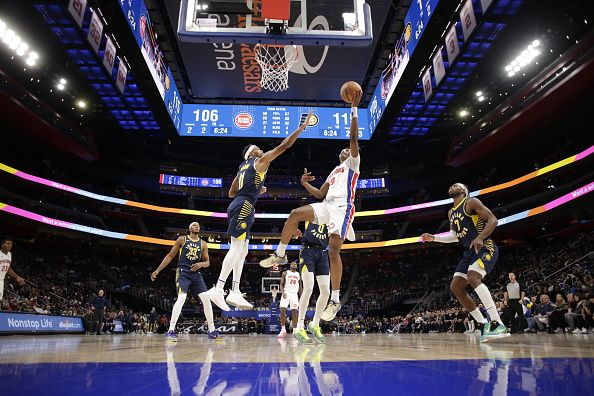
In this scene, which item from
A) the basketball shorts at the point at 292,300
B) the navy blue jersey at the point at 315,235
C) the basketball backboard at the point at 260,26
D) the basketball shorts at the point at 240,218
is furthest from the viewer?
the basketball shorts at the point at 292,300

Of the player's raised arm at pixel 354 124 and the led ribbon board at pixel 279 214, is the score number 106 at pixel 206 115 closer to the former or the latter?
the led ribbon board at pixel 279 214

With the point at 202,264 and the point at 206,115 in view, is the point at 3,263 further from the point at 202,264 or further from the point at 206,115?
the point at 206,115

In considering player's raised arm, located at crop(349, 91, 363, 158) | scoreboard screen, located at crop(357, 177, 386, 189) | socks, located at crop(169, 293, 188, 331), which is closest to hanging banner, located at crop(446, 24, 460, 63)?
player's raised arm, located at crop(349, 91, 363, 158)

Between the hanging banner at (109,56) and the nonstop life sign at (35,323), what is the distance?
8.30m

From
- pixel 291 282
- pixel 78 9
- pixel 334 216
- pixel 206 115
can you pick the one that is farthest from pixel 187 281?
pixel 206 115

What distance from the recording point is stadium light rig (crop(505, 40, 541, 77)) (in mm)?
17141

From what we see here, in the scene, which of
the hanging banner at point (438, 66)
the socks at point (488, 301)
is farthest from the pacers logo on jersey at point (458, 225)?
the hanging banner at point (438, 66)

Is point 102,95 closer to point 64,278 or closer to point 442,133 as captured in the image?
point 64,278

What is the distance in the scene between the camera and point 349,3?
7.97 meters

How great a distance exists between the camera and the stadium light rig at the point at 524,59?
17141 millimetres

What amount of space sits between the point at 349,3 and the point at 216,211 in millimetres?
27388

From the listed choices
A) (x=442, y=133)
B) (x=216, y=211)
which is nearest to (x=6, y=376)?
(x=442, y=133)

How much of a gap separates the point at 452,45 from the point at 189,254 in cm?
1092

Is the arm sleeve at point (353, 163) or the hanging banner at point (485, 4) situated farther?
the hanging banner at point (485, 4)
